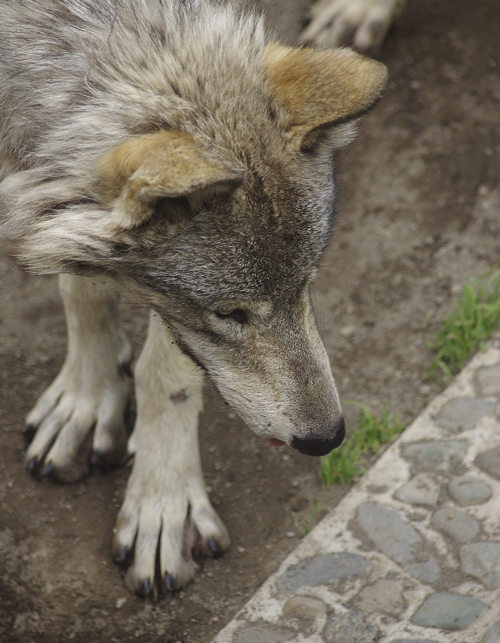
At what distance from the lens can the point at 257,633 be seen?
2.91 m

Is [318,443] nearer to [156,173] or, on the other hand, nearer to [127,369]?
[156,173]

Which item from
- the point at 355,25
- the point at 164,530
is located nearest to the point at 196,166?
the point at 164,530

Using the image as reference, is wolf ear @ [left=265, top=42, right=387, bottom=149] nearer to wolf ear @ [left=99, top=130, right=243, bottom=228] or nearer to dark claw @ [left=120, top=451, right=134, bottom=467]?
wolf ear @ [left=99, top=130, right=243, bottom=228]

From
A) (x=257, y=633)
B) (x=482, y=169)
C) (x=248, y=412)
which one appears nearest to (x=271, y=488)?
(x=257, y=633)

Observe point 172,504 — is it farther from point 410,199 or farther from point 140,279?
point 410,199

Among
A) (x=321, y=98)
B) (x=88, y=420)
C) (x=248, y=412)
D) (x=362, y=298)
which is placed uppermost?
(x=321, y=98)

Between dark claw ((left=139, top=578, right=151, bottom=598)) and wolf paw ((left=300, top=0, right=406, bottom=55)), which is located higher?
wolf paw ((left=300, top=0, right=406, bottom=55))

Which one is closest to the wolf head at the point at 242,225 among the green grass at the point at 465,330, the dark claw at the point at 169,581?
the dark claw at the point at 169,581

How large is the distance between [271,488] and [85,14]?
2465 millimetres

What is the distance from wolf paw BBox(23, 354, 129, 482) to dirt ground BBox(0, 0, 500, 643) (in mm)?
114

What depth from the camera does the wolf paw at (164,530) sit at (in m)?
3.16

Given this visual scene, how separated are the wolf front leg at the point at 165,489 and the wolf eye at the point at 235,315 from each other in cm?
64

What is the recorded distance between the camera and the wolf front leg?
10.4ft

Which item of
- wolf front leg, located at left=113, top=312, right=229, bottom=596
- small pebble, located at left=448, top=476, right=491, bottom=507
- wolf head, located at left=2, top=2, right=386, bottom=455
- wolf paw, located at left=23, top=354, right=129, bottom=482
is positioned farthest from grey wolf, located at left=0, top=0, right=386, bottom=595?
small pebble, located at left=448, top=476, right=491, bottom=507
